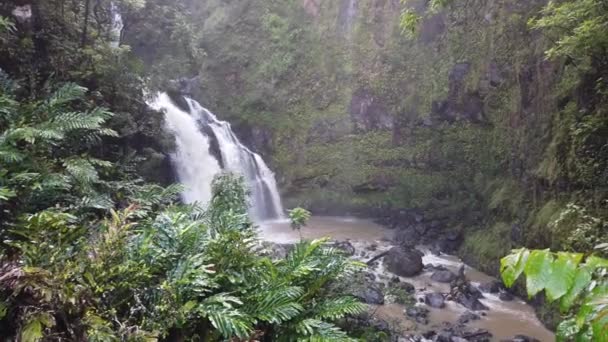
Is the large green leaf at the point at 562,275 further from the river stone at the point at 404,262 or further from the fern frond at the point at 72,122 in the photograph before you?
the river stone at the point at 404,262

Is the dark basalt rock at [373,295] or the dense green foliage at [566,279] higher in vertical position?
the dense green foliage at [566,279]

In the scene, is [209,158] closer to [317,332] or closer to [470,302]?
[470,302]

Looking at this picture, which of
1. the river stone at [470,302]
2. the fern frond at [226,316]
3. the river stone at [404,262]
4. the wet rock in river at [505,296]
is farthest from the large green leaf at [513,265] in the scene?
the river stone at [404,262]

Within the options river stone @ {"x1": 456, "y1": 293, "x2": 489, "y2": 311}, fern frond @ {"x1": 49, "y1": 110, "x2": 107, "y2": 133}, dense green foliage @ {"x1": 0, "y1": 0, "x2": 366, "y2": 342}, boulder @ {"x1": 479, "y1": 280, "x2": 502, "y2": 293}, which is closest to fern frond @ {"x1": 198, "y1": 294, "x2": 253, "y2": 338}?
dense green foliage @ {"x1": 0, "y1": 0, "x2": 366, "y2": 342}

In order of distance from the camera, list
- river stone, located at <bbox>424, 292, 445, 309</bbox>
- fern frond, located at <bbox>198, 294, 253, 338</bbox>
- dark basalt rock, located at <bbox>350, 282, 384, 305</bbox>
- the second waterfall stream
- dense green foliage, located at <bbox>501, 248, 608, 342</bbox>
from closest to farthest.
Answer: dense green foliage, located at <bbox>501, 248, 608, 342</bbox>
fern frond, located at <bbox>198, 294, 253, 338</bbox>
dark basalt rock, located at <bbox>350, 282, 384, 305</bbox>
river stone, located at <bbox>424, 292, 445, 309</bbox>
the second waterfall stream

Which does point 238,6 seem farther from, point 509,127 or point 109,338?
point 109,338

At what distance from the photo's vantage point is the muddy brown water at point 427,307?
25.9ft

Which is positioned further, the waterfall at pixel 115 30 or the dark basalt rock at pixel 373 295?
the waterfall at pixel 115 30

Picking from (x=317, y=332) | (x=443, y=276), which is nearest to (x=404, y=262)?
(x=443, y=276)

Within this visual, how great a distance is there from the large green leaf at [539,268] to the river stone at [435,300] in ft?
27.8

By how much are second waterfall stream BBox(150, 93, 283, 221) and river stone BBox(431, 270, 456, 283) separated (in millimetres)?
7073

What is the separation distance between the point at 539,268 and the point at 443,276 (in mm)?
9921

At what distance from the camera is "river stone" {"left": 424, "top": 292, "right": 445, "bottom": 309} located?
8.99m

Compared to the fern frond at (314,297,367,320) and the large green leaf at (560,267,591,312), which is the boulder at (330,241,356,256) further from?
the large green leaf at (560,267,591,312)
